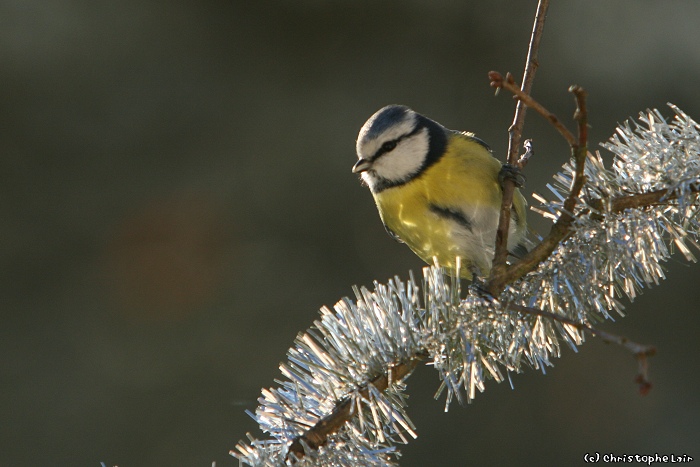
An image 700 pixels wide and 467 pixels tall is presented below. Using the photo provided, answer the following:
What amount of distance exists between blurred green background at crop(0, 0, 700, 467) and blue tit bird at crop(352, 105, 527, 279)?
30.3 inches

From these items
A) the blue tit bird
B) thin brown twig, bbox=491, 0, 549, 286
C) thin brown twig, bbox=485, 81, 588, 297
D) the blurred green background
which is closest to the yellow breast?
the blue tit bird

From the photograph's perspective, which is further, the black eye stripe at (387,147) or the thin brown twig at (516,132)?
the black eye stripe at (387,147)

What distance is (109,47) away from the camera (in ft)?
6.46

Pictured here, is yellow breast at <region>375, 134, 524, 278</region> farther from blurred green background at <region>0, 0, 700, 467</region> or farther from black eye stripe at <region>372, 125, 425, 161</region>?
blurred green background at <region>0, 0, 700, 467</region>

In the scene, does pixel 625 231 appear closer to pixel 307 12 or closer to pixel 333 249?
pixel 333 249

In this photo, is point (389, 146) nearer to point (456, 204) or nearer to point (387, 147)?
point (387, 147)

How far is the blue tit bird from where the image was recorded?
104cm

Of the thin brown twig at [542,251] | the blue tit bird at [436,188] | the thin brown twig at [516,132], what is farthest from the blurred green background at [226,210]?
the thin brown twig at [542,251]

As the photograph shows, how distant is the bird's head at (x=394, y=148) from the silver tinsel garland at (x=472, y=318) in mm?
461

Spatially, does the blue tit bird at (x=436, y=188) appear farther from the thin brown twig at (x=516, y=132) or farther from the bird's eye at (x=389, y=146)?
the thin brown twig at (x=516, y=132)

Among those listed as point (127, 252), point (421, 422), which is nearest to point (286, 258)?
point (127, 252)

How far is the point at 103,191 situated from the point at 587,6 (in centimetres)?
147

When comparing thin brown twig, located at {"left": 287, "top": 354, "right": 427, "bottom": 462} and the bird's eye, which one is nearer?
thin brown twig, located at {"left": 287, "top": 354, "right": 427, "bottom": 462}

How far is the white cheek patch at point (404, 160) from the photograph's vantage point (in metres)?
1.09
